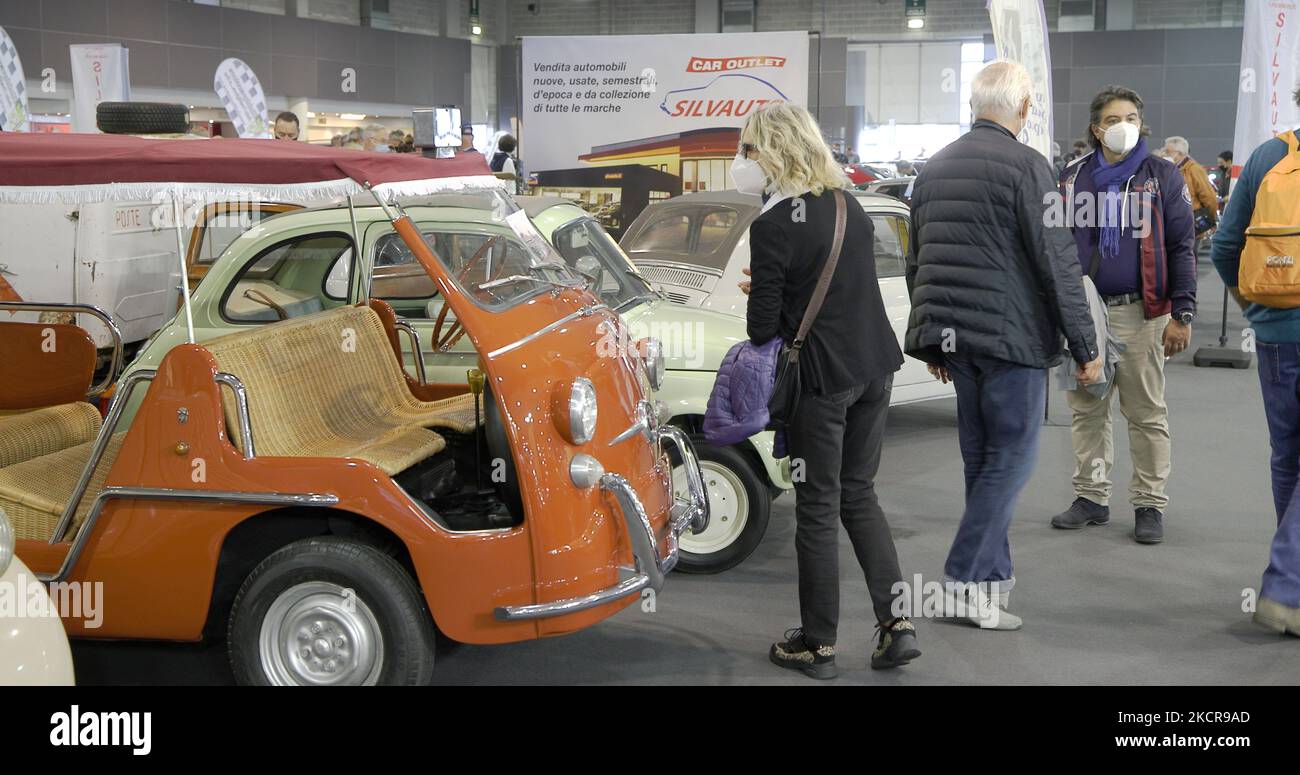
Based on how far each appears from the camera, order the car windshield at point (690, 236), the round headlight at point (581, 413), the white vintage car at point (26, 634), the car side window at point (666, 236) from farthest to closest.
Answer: the car side window at point (666, 236)
the car windshield at point (690, 236)
the round headlight at point (581, 413)
the white vintage car at point (26, 634)

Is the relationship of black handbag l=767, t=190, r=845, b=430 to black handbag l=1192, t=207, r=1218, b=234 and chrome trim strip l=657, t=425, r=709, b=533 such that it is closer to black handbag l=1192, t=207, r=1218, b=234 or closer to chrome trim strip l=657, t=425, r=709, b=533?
chrome trim strip l=657, t=425, r=709, b=533

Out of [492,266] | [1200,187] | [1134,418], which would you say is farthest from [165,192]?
[1200,187]

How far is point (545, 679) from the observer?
419 cm

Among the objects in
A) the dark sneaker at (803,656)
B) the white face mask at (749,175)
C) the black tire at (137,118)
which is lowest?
the dark sneaker at (803,656)

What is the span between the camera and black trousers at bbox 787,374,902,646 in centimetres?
399

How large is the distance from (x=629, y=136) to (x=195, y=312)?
4957 millimetres

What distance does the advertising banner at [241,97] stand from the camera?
46.8 ft

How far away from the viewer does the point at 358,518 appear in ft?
12.4

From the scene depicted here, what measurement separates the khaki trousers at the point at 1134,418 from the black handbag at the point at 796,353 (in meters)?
2.36

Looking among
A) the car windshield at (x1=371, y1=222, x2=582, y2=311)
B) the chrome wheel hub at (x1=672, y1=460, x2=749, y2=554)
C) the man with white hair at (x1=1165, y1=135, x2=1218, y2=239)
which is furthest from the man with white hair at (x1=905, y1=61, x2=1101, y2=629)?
the man with white hair at (x1=1165, y1=135, x2=1218, y2=239)

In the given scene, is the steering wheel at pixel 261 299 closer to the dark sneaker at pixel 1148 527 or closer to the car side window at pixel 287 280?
the car side window at pixel 287 280

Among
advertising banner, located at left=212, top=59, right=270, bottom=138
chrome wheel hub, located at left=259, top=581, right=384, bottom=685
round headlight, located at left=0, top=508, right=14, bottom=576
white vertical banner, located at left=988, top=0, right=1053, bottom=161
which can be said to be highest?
advertising banner, located at left=212, top=59, right=270, bottom=138

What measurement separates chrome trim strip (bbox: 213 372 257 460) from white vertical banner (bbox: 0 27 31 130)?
10910 mm

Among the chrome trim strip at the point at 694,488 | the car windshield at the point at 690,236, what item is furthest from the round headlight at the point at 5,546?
the car windshield at the point at 690,236
